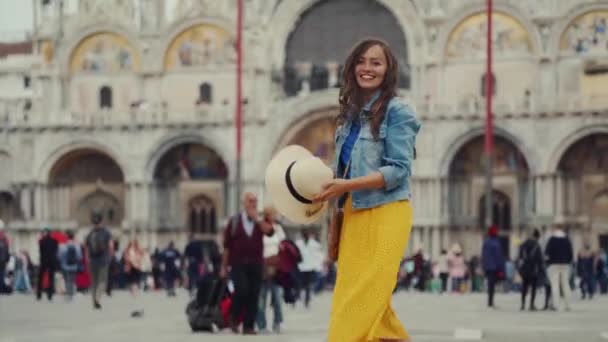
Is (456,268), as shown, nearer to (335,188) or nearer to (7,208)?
(7,208)

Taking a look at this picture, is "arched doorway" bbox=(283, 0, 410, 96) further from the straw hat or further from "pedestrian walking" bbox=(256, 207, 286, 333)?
the straw hat

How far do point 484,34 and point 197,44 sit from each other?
11.2 metres

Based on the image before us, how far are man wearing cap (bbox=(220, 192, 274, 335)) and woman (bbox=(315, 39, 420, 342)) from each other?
940cm

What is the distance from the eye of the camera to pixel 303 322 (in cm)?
2128

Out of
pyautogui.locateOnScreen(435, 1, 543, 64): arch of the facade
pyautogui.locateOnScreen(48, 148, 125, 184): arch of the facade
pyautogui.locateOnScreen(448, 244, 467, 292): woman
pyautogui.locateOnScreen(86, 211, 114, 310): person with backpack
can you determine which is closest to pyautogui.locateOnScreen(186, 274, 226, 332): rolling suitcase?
pyautogui.locateOnScreen(86, 211, 114, 310): person with backpack

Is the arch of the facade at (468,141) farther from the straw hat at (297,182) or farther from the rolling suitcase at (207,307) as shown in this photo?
the straw hat at (297,182)

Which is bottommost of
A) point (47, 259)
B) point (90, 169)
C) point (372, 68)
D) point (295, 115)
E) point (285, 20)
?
point (47, 259)

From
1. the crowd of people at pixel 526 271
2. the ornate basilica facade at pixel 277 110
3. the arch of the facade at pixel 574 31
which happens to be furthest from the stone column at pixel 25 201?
the arch of the facade at pixel 574 31

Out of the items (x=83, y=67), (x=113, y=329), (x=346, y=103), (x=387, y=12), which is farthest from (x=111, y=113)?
(x=346, y=103)

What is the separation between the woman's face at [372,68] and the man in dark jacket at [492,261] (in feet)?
62.1

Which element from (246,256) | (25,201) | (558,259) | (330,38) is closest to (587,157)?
(330,38)

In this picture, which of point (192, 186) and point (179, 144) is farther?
point (192, 186)

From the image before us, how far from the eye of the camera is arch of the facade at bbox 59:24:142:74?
56594 millimetres

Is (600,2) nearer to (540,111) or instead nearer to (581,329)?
(540,111)
